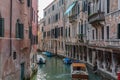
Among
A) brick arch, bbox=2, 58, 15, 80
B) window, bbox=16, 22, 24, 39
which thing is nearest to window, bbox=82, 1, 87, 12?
window, bbox=16, 22, 24, 39

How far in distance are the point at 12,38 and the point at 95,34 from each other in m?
17.5

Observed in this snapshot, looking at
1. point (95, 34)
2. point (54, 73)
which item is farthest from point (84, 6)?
point (54, 73)

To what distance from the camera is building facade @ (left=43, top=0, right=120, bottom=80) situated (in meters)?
23.9

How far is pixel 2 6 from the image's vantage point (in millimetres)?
14391

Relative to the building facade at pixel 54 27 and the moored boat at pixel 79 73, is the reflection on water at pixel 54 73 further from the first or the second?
the building facade at pixel 54 27

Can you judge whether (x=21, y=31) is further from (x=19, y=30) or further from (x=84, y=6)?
(x=84, y=6)

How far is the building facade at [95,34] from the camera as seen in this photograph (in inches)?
942

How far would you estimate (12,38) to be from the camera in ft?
53.7

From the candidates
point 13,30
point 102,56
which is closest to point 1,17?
point 13,30

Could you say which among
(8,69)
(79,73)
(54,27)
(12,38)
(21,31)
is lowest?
(79,73)

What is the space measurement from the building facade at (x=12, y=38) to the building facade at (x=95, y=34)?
7758 millimetres

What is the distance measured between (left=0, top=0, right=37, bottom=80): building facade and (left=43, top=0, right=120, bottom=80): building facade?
25.5 feet

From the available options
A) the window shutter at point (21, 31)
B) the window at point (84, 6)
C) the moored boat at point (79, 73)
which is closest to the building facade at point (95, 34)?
the window at point (84, 6)

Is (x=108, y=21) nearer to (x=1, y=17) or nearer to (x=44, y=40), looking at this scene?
(x=1, y=17)
